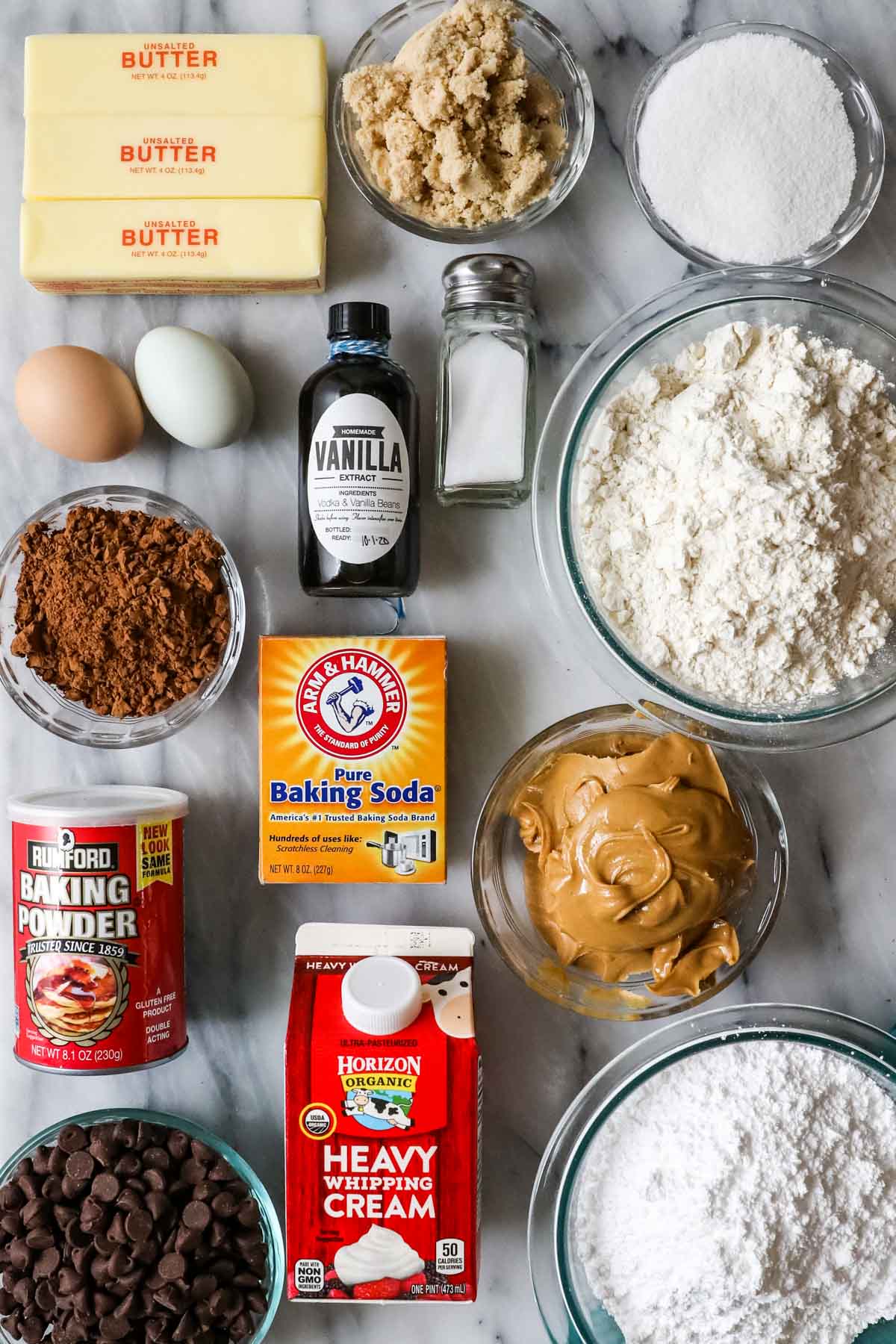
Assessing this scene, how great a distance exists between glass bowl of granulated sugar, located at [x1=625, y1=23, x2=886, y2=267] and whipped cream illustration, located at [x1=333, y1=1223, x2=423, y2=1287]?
3.47 feet

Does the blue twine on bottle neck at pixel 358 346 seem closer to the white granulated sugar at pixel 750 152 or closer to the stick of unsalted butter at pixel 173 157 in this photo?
the stick of unsalted butter at pixel 173 157

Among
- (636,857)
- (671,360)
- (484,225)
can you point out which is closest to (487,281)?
(484,225)

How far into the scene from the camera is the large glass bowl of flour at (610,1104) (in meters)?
0.97

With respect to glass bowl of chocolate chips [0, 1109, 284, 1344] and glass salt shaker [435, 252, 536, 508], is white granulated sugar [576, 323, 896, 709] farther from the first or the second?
glass bowl of chocolate chips [0, 1109, 284, 1344]

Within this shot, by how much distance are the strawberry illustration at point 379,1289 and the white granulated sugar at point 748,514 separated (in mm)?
654

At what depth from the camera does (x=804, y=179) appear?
104cm

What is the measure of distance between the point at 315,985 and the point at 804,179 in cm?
98

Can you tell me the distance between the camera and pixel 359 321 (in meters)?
1.03

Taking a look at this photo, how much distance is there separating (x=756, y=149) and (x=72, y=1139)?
1.25 m

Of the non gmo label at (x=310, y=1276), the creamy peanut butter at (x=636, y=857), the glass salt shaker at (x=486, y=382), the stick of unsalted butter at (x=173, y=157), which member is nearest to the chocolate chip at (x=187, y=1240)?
the non gmo label at (x=310, y=1276)

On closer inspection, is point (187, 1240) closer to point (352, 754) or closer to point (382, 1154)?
point (382, 1154)

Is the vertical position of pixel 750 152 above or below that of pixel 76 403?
above

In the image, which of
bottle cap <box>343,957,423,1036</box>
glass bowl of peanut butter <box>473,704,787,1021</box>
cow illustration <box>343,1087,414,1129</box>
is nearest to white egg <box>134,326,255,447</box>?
glass bowl of peanut butter <box>473,704,787,1021</box>

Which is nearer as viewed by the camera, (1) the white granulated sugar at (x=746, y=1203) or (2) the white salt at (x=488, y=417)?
(1) the white granulated sugar at (x=746, y=1203)
